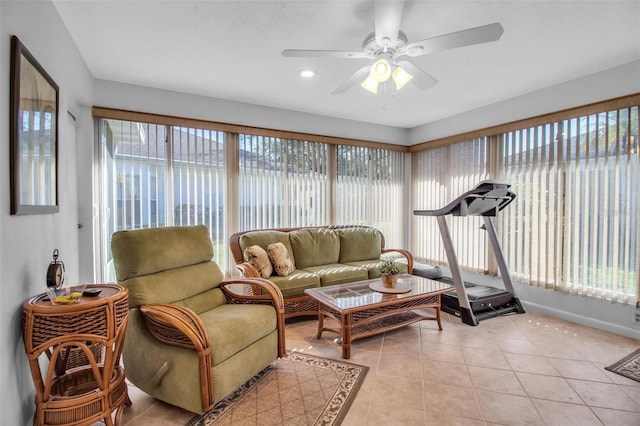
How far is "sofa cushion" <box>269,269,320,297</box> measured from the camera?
3.34 m

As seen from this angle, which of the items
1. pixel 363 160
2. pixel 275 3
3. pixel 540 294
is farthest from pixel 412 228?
pixel 275 3

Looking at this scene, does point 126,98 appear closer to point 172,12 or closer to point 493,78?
point 172,12

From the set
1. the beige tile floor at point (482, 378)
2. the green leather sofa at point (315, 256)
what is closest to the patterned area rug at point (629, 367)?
the beige tile floor at point (482, 378)

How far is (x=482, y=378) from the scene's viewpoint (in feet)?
7.51

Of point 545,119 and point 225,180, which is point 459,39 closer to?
point 545,119

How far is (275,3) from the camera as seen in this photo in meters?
2.05

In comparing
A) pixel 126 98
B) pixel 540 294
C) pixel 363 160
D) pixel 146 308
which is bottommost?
pixel 540 294

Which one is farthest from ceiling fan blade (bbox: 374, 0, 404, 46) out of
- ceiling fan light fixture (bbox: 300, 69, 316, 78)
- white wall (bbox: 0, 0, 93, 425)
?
white wall (bbox: 0, 0, 93, 425)

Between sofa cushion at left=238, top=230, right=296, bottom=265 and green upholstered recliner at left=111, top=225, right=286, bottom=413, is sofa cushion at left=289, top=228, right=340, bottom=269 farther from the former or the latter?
green upholstered recliner at left=111, top=225, right=286, bottom=413

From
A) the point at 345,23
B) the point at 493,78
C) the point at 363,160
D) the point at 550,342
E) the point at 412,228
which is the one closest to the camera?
the point at 345,23

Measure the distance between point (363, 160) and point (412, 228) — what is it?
155 centimetres

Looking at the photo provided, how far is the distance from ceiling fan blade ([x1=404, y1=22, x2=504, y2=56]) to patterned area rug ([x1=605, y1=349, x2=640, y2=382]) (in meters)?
2.63

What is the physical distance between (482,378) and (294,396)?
54.6 inches

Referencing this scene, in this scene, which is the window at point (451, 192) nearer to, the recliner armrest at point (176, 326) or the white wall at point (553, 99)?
the white wall at point (553, 99)
